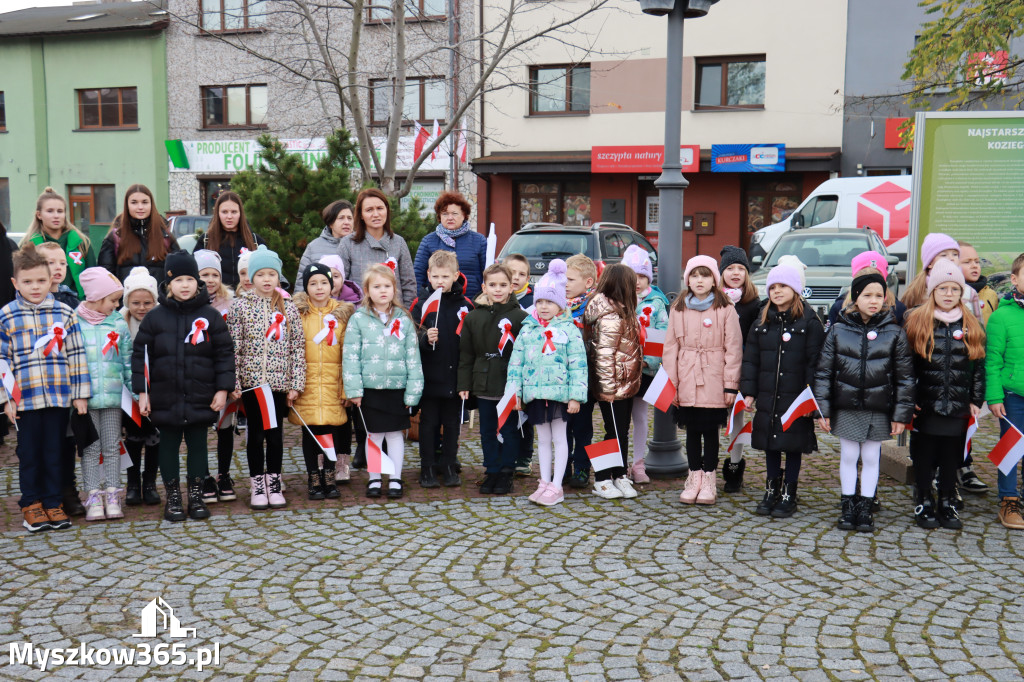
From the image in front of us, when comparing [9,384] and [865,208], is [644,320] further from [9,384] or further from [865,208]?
[865,208]

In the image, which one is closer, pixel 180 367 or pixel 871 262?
pixel 180 367

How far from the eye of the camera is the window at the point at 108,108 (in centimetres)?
2938

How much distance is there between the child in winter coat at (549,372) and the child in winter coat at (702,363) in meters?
0.66

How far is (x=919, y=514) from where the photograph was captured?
18.0ft

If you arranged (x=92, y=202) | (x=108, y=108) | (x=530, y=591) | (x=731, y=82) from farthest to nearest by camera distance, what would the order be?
(x=92, y=202) < (x=108, y=108) < (x=731, y=82) < (x=530, y=591)

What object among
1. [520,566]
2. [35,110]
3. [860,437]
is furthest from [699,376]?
[35,110]

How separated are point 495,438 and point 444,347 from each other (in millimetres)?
739

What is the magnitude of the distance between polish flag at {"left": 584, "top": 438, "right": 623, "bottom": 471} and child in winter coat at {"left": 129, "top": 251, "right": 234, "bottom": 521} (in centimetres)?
242

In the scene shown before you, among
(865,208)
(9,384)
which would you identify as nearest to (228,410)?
(9,384)

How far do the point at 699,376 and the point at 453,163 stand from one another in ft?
70.2

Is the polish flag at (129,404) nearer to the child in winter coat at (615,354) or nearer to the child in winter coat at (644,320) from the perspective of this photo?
the child in winter coat at (615,354)

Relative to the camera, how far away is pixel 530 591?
4.44m

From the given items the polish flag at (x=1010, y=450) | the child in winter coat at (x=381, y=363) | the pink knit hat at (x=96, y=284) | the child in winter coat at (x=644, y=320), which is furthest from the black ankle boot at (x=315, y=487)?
the polish flag at (x=1010, y=450)

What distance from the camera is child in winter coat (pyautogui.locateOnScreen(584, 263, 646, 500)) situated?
20.0 feet
